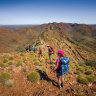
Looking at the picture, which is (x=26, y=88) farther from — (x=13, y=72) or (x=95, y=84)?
(x=95, y=84)

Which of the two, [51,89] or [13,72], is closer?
[51,89]

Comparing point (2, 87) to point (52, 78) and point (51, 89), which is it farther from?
point (52, 78)

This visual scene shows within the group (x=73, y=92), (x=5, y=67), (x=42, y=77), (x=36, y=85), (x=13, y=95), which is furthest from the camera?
(x=5, y=67)

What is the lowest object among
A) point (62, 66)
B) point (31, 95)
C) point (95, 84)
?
point (95, 84)

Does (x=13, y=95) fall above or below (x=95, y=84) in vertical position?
above

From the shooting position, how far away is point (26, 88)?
4.22m

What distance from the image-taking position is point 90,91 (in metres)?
4.23

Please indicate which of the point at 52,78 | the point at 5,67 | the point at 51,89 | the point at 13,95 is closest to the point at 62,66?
the point at 51,89

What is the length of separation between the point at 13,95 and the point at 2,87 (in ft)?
2.93

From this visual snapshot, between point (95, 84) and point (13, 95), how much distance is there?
469 cm

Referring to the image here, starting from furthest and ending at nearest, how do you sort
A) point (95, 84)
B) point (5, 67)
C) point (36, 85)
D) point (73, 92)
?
1. point (5, 67)
2. point (95, 84)
3. point (36, 85)
4. point (73, 92)

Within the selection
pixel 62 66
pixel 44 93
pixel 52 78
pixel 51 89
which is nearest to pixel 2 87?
pixel 44 93

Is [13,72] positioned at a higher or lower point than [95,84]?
higher

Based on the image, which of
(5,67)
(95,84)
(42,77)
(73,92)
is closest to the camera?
(73,92)
